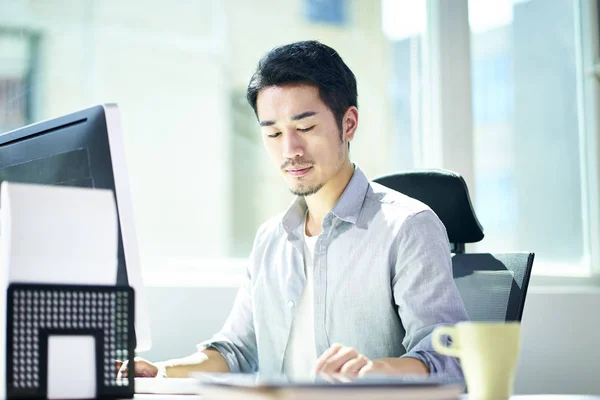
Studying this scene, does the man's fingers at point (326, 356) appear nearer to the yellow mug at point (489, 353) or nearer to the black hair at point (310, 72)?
the yellow mug at point (489, 353)

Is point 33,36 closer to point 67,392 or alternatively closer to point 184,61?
point 184,61

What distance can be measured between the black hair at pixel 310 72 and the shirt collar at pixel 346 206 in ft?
0.53

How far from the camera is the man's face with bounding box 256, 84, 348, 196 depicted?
5.93ft

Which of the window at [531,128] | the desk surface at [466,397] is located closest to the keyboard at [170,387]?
the desk surface at [466,397]

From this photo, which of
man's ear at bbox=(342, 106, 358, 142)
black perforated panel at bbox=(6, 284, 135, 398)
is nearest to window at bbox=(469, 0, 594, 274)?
man's ear at bbox=(342, 106, 358, 142)

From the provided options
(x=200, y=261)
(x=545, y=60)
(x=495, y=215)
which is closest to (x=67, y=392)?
(x=200, y=261)

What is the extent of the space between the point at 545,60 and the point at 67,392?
2.38m

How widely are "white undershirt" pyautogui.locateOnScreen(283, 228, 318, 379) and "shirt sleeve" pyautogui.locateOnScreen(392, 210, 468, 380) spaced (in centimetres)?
24

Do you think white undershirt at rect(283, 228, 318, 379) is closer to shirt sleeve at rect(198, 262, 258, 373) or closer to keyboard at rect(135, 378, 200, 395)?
shirt sleeve at rect(198, 262, 258, 373)

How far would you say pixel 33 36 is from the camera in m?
2.57

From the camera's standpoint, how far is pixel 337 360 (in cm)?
109

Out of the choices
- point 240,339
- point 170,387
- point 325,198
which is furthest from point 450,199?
point 170,387

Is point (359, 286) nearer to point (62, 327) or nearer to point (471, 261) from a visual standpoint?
point (471, 261)

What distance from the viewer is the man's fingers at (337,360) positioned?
1.08 metres
